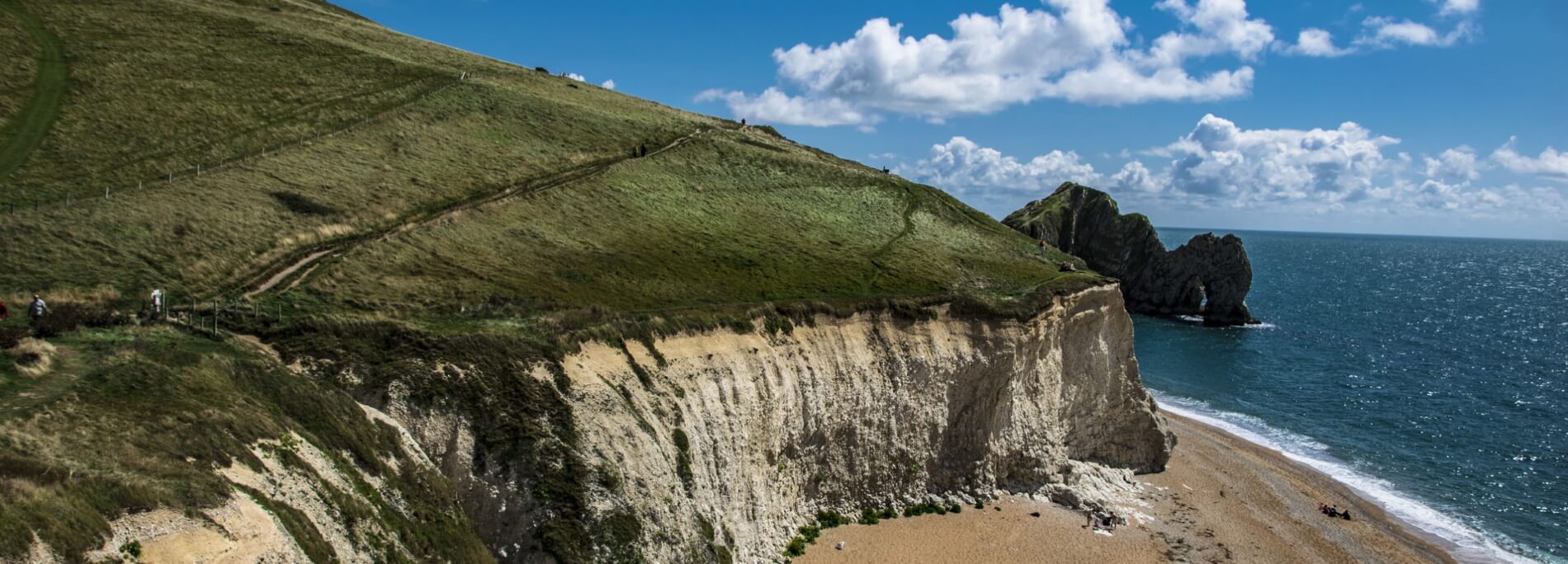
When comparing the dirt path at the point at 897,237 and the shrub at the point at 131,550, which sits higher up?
the dirt path at the point at 897,237

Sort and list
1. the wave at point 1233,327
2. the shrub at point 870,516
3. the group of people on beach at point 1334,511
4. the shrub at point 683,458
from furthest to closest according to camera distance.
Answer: the wave at point 1233,327 < the group of people on beach at point 1334,511 < the shrub at point 870,516 < the shrub at point 683,458

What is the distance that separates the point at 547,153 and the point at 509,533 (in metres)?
39.3

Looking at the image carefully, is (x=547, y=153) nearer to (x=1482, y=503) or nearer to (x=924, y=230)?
(x=924, y=230)

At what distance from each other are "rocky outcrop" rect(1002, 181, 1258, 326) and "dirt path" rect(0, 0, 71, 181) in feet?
384

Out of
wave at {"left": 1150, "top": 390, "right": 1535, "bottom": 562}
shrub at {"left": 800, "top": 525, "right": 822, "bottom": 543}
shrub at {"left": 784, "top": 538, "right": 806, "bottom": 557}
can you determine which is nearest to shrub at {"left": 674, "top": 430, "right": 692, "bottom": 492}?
shrub at {"left": 784, "top": 538, "right": 806, "bottom": 557}

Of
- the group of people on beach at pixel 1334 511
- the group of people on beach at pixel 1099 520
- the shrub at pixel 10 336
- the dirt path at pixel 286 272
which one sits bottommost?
the group of people on beach at pixel 1334 511

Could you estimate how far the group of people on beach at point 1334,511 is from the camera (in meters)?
51.2

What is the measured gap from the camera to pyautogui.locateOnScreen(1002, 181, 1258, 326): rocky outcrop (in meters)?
121

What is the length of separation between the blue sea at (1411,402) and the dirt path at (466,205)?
51.9 meters

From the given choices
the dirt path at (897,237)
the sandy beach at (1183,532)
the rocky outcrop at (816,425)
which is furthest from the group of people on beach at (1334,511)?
the dirt path at (897,237)

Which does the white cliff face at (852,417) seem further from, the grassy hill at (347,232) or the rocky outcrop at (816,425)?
the grassy hill at (347,232)

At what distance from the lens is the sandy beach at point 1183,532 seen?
41875mm

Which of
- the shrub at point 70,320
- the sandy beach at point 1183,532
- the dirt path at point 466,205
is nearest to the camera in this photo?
the shrub at point 70,320

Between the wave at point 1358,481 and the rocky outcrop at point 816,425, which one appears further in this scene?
the wave at point 1358,481
